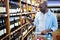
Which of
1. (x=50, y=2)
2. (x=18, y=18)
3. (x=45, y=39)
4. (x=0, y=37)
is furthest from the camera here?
(x=50, y=2)

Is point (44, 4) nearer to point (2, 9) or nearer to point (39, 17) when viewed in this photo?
point (39, 17)

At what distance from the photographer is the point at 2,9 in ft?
8.06

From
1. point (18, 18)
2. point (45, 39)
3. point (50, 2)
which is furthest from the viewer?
point (50, 2)

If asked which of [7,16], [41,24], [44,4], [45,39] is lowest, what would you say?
[45,39]

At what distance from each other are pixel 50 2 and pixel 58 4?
1.51 feet

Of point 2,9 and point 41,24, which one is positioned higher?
point 2,9

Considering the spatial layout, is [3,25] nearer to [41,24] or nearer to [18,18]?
[41,24]

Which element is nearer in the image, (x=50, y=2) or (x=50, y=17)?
(x=50, y=17)

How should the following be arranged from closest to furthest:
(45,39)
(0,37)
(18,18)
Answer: (0,37) < (45,39) < (18,18)

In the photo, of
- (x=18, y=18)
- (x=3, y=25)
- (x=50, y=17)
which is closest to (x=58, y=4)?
(x=18, y=18)

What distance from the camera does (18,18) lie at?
11.8ft

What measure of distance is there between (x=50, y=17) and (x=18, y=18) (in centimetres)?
115

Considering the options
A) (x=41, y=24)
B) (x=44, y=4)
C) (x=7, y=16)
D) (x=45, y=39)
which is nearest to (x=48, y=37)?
(x=45, y=39)

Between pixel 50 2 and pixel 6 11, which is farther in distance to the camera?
pixel 50 2
